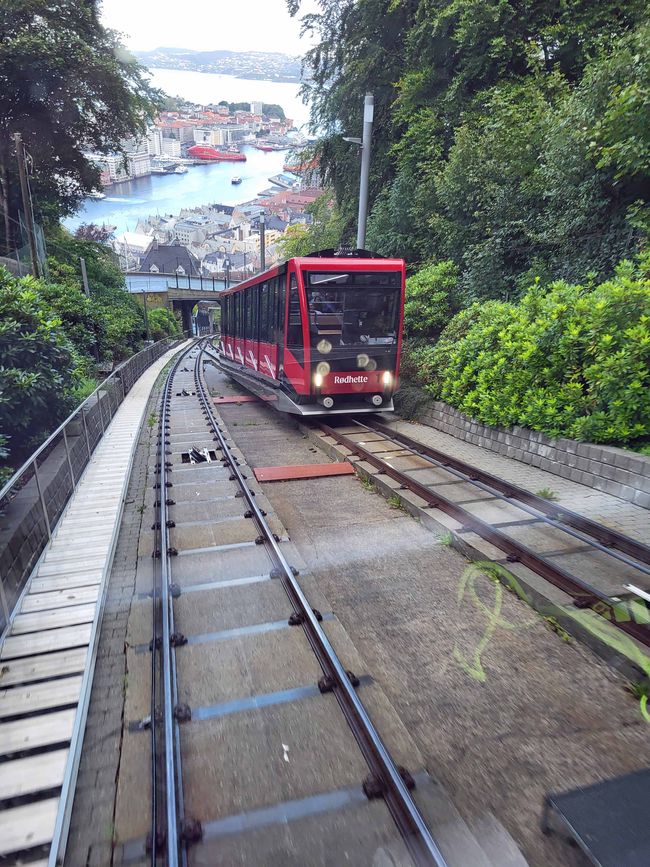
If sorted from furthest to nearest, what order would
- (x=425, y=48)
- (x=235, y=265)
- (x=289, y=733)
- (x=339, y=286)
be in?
(x=235, y=265) → (x=425, y=48) → (x=339, y=286) → (x=289, y=733)

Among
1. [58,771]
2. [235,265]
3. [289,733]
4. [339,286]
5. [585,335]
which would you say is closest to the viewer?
[58,771]

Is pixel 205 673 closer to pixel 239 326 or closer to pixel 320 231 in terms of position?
pixel 239 326

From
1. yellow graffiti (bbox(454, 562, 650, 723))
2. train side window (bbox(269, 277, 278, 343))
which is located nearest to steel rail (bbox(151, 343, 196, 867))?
yellow graffiti (bbox(454, 562, 650, 723))

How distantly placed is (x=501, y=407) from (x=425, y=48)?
46.4 ft

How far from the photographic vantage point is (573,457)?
7156mm

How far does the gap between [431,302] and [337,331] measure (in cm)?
454

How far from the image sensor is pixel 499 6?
12.9 meters

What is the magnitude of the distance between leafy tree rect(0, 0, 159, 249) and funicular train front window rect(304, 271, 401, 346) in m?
18.5

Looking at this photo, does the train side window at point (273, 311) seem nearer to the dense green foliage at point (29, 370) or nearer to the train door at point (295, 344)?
the train door at point (295, 344)

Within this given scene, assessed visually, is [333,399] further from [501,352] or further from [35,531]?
[35,531]

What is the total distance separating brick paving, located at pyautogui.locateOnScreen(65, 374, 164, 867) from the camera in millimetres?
2420

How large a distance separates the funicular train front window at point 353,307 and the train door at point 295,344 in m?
0.25

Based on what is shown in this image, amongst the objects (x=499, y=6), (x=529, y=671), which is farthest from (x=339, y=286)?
(x=499, y=6)

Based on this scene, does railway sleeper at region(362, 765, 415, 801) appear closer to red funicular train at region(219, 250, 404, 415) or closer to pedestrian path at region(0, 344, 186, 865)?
pedestrian path at region(0, 344, 186, 865)
